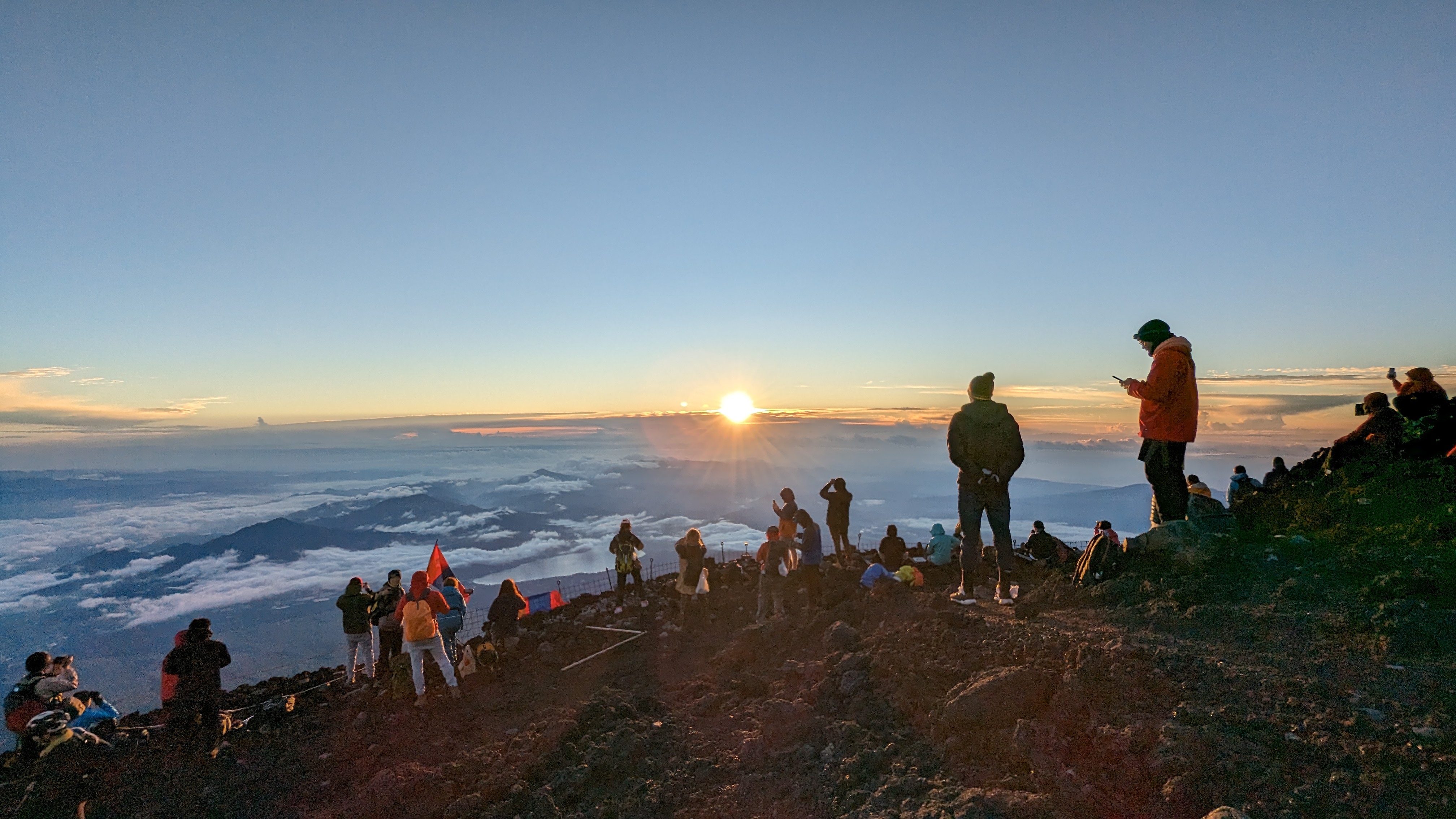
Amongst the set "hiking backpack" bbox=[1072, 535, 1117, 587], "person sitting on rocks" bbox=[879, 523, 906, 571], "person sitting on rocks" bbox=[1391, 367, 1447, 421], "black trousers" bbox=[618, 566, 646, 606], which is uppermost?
"person sitting on rocks" bbox=[1391, 367, 1447, 421]

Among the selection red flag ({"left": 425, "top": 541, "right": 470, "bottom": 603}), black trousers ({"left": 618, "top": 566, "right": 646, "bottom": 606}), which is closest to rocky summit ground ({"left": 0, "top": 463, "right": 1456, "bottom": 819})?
red flag ({"left": 425, "top": 541, "right": 470, "bottom": 603})

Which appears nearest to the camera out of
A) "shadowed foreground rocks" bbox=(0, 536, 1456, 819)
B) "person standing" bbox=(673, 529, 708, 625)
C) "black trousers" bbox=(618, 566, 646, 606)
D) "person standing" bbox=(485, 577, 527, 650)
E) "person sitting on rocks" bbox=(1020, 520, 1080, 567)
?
"shadowed foreground rocks" bbox=(0, 536, 1456, 819)

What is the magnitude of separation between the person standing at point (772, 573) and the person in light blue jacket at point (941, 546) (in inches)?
110

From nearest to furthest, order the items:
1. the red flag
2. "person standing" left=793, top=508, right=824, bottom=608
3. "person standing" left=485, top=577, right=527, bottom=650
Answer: "person standing" left=793, top=508, right=824, bottom=608 → "person standing" left=485, top=577, right=527, bottom=650 → the red flag

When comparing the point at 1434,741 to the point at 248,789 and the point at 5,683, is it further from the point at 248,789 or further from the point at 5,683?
the point at 5,683

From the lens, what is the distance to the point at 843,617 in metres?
9.99

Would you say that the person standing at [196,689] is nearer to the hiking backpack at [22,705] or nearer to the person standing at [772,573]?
the hiking backpack at [22,705]

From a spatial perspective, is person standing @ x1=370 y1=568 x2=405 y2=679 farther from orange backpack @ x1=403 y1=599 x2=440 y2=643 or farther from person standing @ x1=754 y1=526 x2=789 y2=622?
person standing @ x1=754 y1=526 x2=789 y2=622

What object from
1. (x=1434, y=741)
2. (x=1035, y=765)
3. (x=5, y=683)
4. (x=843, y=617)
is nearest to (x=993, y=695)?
(x=1035, y=765)

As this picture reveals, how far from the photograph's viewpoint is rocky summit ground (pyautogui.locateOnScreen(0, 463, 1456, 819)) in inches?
178

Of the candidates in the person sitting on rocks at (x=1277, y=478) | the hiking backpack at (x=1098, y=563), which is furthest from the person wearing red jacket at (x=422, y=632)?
the person sitting on rocks at (x=1277, y=478)

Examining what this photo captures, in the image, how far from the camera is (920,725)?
6246mm

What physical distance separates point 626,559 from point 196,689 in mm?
7552

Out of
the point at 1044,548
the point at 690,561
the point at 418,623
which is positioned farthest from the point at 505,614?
the point at 1044,548
